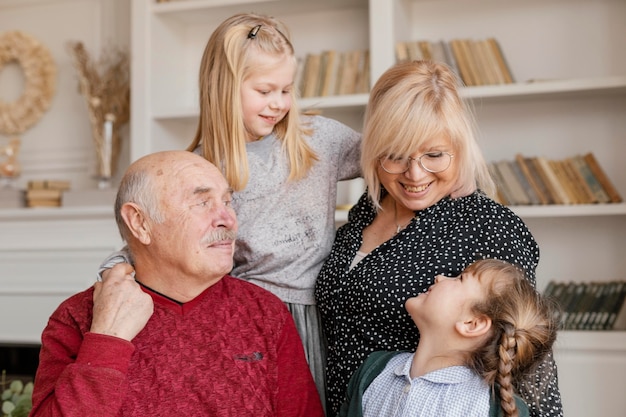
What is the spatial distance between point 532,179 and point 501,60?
22.9 inches

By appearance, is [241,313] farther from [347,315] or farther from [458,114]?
[458,114]

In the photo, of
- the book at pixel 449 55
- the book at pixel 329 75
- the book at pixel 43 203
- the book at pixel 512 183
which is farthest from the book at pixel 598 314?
the book at pixel 43 203

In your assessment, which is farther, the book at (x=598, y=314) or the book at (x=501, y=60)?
the book at (x=501, y=60)

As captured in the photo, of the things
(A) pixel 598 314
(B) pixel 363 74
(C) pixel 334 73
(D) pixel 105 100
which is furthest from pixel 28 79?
(A) pixel 598 314

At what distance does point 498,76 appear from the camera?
146 inches

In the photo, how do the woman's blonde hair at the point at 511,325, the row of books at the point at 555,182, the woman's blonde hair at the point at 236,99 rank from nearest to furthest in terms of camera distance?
the woman's blonde hair at the point at 511,325 < the woman's blonde hair at the point at 236,99 < the row of books at the point at 555,182

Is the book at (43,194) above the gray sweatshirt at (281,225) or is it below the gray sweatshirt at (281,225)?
below

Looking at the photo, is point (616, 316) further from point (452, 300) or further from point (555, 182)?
point (452, 300)

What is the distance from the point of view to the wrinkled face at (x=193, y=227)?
1833mm

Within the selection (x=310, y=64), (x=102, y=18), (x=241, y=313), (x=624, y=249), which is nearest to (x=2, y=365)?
(x=102, y=18)

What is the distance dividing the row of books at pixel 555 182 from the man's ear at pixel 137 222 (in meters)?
2.08

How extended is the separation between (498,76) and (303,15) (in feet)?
3.67

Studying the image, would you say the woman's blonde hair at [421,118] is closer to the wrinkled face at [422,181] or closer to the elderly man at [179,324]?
the wrinkled face at [422,181]

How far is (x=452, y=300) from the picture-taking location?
1655 mm
